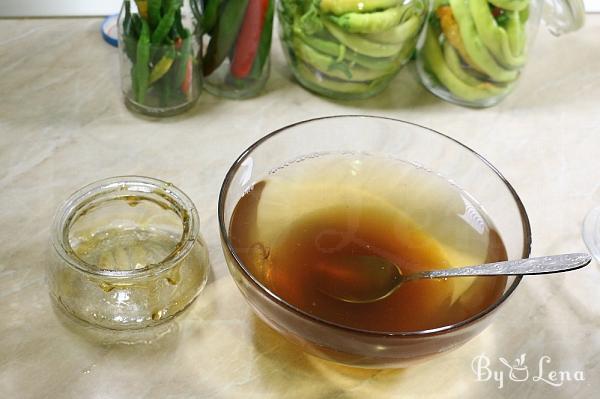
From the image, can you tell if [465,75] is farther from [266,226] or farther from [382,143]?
[266,226]

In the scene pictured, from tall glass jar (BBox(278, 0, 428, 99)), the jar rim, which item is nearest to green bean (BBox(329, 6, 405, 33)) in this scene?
tall glass jar (BBox(278, 0, 428, 99))

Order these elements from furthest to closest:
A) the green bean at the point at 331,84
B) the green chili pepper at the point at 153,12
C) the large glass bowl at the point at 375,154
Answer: the green bean at the point at 331,84 < the green chili pepper at the point at 153,12 < the large glass bowl at the point at 375,154

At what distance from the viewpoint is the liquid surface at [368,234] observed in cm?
56

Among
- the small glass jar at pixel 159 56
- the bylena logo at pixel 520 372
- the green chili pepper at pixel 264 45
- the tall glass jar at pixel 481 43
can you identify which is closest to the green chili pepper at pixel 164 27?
the small glass jar at pixel 159 56

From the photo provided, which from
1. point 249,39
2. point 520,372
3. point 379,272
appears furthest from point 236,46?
point 520,372

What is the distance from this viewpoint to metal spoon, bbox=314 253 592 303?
54 centimetres

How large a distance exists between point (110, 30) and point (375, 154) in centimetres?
42

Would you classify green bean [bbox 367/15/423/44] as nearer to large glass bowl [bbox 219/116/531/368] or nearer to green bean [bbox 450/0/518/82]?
green bean [bbox 450/0/518/82]

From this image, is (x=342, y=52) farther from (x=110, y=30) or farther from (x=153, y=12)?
(x=110, y=30)

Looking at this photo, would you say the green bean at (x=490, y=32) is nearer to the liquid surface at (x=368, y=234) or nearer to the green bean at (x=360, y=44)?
the green bean at (x=360, y=44)

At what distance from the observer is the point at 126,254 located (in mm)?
640

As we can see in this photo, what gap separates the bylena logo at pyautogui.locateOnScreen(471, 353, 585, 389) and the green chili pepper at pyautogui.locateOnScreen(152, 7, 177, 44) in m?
0.44

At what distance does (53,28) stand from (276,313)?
60 centimetres

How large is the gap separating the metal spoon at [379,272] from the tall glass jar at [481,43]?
0.33 metres
